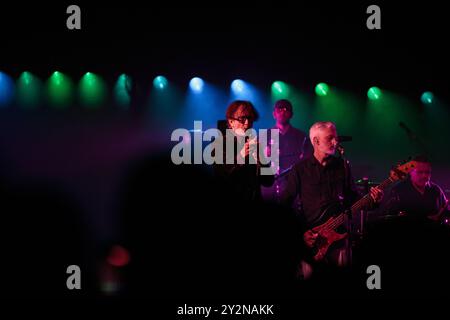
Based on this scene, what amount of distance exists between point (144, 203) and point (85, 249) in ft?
4.09

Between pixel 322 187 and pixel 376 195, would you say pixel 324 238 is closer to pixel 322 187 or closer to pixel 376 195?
pixel 322 187

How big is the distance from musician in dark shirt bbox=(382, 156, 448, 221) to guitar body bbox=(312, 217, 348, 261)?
5.29ft

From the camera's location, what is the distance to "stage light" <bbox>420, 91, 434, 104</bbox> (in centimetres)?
739

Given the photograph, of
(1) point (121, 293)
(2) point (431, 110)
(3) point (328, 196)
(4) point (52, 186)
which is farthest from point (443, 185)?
(4) point (52, 186)

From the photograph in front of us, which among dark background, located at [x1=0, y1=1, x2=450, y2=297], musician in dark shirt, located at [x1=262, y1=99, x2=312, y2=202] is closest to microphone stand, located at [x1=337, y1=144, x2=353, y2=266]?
musician in dark shirt, located at [x1=262, y1=99, x2=312, y2=202]

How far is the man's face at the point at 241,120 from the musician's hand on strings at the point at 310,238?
4.29 ft

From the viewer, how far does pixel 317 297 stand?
411cm

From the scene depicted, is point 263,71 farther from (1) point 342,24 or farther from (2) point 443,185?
(2) point 443,185

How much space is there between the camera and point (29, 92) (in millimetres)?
6820

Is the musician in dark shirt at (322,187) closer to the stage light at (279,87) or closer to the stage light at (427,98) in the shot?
the stage light at (279,87)

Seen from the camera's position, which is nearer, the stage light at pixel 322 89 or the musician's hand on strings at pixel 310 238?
the musician's hand on strings at pixel 310 238

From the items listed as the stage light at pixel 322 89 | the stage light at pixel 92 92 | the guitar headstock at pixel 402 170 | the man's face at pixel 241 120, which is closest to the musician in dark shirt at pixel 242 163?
the man's face at pixel 241 120

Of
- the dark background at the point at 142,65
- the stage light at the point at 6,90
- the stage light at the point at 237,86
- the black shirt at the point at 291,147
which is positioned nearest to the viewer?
the black shirt at the point at 291,147

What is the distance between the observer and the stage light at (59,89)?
267 inches
